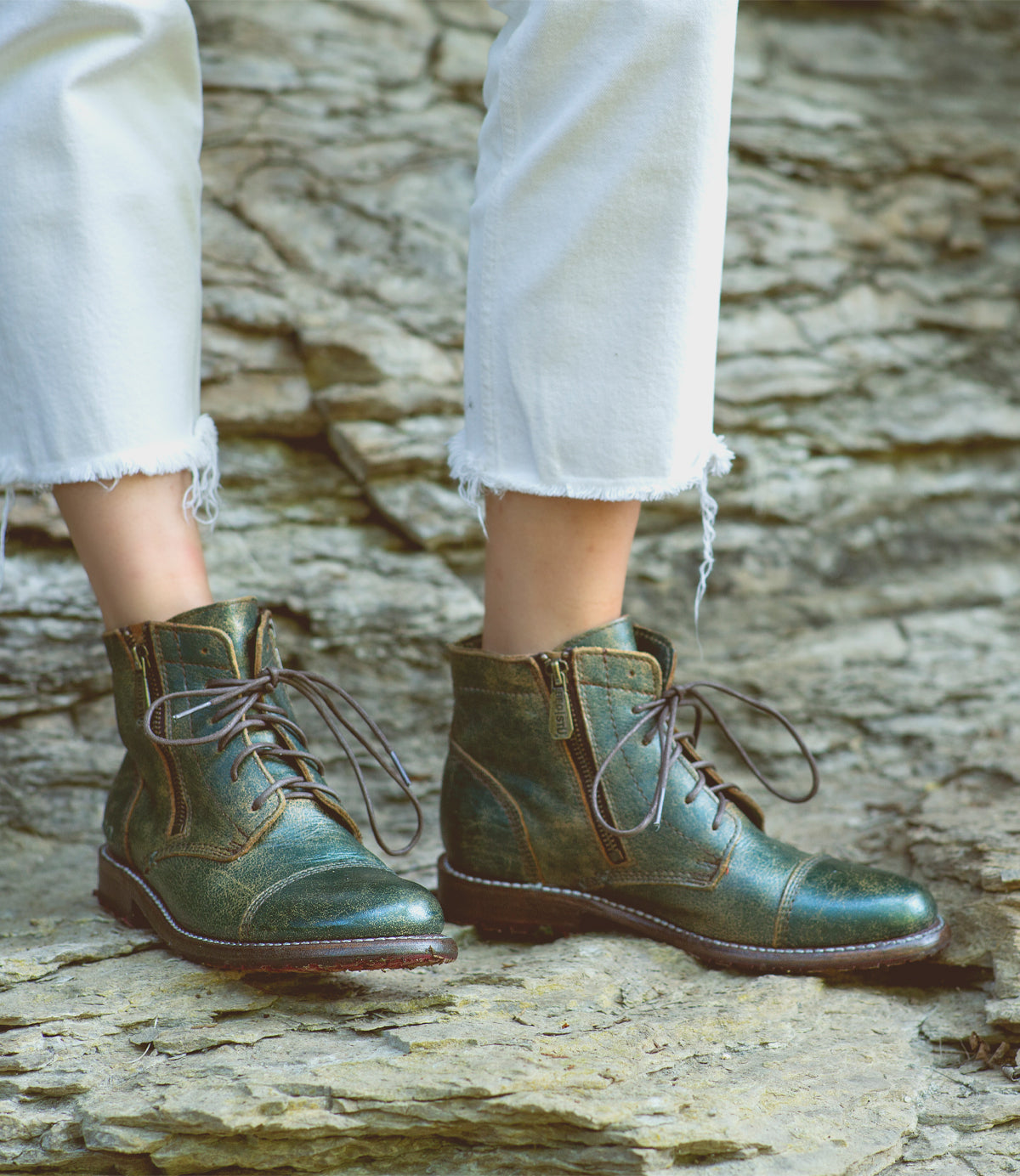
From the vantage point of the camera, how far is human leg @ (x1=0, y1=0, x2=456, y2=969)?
1226mm

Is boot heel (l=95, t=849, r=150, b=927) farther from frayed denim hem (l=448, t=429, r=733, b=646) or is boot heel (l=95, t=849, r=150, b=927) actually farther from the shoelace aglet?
frayed denim hem (l=448, t=429, r=733, b=646)

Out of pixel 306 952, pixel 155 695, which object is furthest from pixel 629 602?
pixel 306 952

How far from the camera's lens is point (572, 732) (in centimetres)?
136

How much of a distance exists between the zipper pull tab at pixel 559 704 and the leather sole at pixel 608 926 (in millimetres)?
220

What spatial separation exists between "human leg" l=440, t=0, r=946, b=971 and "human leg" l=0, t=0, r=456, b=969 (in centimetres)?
24

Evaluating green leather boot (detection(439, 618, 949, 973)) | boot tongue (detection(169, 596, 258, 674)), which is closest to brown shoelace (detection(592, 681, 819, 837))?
green leather boot (detection(439, 618, 949, 973))

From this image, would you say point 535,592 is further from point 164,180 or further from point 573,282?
point 164,180

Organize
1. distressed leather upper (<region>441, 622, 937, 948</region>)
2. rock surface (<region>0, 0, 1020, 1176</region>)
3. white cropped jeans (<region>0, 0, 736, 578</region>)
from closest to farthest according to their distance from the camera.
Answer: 1. rock surface (<region>0, 0, 1020, 1176</region>)
2. white cropped jeans (<region>0, 0, 736, 578</region>)
3. distressed leather upper (<region>441, 622, 937, 948</region>)

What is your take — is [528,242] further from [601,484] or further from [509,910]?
[509,910]

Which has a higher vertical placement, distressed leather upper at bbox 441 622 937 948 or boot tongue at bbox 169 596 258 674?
boot tongue at bbox 169 596 258 674

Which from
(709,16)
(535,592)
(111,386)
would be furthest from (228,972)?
(709,16)

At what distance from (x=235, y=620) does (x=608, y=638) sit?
1.54ft

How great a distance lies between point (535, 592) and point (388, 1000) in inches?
20.3

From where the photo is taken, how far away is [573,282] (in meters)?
1.24
